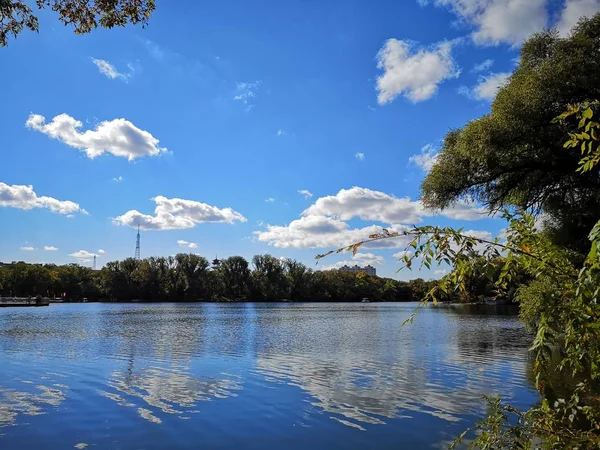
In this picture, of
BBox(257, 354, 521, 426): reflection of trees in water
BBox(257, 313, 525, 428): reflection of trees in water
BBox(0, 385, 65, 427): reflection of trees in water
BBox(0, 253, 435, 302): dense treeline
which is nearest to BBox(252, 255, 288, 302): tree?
BBox(0, 253, 435, 302): dense treeline

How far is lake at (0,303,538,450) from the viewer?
9.95m

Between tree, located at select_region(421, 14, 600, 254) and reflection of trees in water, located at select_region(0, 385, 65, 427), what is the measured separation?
16928 mm

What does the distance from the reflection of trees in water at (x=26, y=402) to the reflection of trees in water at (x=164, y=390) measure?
1.42 meters

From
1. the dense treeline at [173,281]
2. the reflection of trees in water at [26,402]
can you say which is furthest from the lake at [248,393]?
the dense treeline at [173,281]

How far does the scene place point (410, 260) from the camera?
9.35 ft

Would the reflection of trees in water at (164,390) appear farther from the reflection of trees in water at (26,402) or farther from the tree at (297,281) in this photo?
the tree at (297,281)

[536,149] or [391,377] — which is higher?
[536,149]

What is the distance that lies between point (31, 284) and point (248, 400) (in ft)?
420

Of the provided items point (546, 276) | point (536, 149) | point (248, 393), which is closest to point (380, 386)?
point (248, 393)

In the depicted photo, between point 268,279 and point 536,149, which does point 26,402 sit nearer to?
point 536,149

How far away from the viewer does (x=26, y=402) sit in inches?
493

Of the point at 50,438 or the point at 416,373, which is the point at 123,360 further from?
the point at 416,373

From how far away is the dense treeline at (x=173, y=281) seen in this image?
122 m

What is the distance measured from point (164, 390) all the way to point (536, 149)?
16.4m
